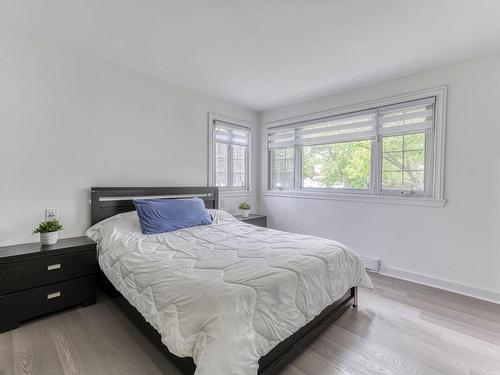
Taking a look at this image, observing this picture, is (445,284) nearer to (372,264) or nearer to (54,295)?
(372,264)

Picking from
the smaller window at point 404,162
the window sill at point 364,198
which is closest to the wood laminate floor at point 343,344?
the window sill at point 364,198

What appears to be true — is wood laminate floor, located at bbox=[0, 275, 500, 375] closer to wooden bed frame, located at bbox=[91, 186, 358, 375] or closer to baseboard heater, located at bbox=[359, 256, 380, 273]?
wooden bed frame, located at bbox=[91, 186, 358, 375]

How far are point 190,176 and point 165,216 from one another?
1042mm

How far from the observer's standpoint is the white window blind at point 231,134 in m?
3.97

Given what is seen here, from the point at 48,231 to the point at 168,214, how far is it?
1025 mm

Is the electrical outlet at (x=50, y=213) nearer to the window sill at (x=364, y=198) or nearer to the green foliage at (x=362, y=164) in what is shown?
the window sill at (x=364, y=198)

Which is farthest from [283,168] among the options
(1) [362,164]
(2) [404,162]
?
(2) [404,162]

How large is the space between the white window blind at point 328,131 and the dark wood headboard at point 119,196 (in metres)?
1.82

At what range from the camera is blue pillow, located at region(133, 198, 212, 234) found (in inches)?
99.9

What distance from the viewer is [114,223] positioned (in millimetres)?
2484

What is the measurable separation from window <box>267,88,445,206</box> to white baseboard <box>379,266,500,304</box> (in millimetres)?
928

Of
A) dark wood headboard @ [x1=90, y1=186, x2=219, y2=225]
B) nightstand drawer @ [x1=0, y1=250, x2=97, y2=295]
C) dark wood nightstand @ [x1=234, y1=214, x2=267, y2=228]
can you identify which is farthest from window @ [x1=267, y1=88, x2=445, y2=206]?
nightstand drawer @ [x1=0, y1=250, x2=97, y2=295]

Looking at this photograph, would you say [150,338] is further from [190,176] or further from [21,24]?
[21,24]

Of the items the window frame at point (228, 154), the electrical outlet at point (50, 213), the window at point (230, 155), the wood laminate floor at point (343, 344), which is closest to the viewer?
the wood laminate floor at point (343, 344)
